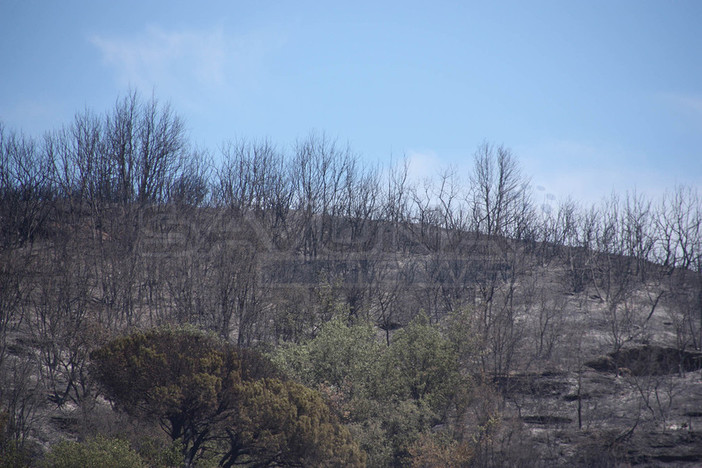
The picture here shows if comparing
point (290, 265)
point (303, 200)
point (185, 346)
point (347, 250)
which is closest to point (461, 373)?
point (185, 346)

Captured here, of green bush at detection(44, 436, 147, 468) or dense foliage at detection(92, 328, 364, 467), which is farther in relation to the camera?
dense foliage at detection(92, 328, 364, 467)

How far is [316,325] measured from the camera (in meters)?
37.6

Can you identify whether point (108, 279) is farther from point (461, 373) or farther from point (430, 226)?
point (430, 226)

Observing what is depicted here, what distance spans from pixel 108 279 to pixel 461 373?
73.3 ft

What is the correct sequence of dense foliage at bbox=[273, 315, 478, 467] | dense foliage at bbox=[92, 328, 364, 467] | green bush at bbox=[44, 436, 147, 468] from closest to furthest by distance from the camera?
green bush at bbox=[44, 436, 147, 468]
dense foliage at bbox=[92, 328, 364, 467]
dense foliage at bbox=[273, 315, 478, 467]

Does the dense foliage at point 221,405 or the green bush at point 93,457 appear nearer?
the green bush at point 93,457

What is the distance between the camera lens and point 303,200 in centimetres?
5231

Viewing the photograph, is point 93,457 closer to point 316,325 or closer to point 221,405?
point 221,405

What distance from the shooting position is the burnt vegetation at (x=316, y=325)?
64.9 ft

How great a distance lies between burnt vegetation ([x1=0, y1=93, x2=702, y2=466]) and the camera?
64.9ft

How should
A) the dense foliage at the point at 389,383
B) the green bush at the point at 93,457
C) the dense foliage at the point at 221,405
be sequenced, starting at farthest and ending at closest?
the dense foliage at the point at 389,383 < the dense foliage at the point at 221,405 < the green bush at the point at 93,457

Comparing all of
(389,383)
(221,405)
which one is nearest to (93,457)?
(221,405)

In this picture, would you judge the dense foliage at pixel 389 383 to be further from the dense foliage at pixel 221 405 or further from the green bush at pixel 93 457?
the green bush at pixel 93 457

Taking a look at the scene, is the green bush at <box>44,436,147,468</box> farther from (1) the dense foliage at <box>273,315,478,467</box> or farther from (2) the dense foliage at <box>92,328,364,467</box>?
(1) the dense foliage at <box>273,315,478,467</box>
